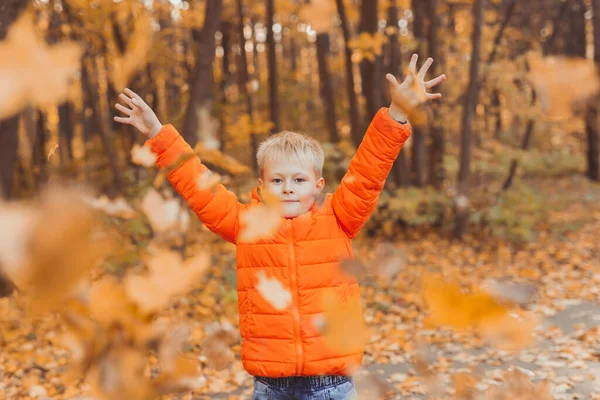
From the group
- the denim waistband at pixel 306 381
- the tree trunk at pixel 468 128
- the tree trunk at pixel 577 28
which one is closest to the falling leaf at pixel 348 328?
the denim waistband at pixel 306 381

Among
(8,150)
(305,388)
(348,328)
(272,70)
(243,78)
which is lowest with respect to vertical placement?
(305,388)

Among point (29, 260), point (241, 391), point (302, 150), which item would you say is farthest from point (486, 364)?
point (29, 260)

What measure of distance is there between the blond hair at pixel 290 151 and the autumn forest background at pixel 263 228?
0.25 m

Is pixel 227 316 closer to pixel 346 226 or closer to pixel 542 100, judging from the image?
pixel 346 226

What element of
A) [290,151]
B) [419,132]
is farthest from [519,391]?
[419,132]

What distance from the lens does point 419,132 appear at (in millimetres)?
9320

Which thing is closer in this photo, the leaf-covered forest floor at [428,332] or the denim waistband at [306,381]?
the denim waistband at [306,381]

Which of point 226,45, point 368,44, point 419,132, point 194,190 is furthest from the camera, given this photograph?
point 226,45

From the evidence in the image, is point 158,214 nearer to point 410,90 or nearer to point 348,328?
point 348,328

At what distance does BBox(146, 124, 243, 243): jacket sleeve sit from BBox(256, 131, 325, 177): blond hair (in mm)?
199

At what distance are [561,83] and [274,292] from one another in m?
1.21

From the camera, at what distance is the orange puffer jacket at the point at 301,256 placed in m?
2.03

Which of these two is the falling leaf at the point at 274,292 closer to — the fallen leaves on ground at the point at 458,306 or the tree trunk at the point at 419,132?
the fallen leaves on ground at the point at 458,306

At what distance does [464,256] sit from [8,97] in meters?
7.61
